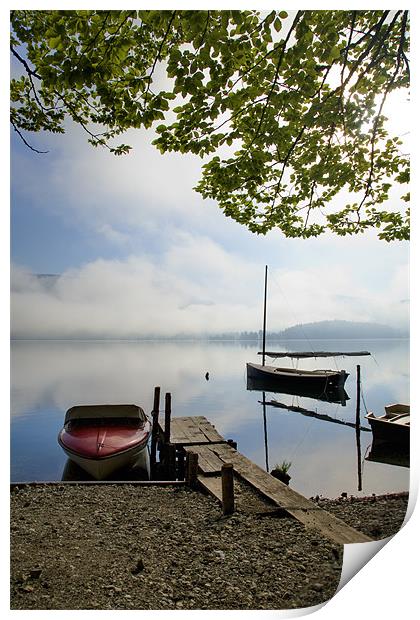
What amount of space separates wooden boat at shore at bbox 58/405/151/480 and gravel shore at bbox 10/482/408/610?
1171 millimetres

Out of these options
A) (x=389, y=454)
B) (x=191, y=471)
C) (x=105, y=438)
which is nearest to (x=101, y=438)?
(x=105, y=438)

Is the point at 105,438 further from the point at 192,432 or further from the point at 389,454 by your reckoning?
the point at 389,454

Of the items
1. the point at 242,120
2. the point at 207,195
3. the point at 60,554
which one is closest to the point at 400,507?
the point at 60,554

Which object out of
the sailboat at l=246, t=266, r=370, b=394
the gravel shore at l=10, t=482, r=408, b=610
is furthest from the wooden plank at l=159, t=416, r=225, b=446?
the sailboat at l=246, t=266, r=370, b=394

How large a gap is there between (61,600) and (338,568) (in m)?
1.65

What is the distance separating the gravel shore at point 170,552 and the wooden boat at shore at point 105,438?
1171mm

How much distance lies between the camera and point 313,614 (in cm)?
237

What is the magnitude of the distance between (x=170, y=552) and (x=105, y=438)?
110 inches

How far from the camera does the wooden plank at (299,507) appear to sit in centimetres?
302

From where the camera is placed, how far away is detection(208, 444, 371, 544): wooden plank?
302 cm

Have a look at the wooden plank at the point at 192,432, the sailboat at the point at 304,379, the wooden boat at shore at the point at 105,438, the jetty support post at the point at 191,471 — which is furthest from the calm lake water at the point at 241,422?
the jetty support post at the point at 191,471

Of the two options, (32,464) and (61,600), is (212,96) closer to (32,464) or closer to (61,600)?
(61,600)

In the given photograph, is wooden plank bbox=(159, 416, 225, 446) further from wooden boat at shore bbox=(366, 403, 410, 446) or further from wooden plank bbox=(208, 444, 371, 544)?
A: wooden boat at shore bbox=(366, 403, 410, 446)
